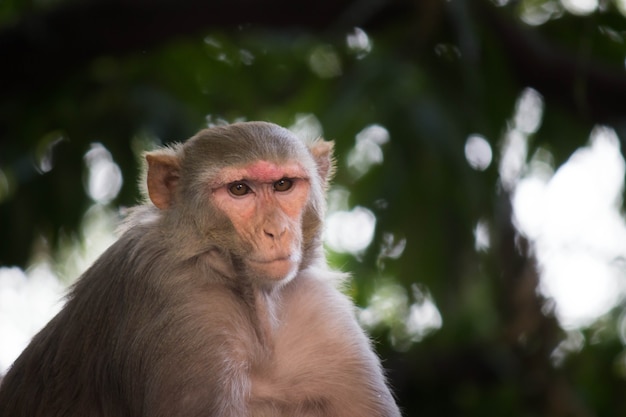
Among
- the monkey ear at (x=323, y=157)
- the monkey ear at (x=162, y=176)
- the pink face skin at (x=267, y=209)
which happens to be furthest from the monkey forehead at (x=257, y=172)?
the monkey ear at (x=323, y=157)

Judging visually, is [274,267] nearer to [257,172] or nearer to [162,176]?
[257,172]

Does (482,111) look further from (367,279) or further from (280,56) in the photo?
(280,56)

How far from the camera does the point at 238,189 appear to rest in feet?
19.7

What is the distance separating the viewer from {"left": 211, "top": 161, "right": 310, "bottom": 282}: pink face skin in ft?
19.0

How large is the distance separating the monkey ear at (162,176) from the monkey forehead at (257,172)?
0.36 m

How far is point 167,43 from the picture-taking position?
1095 cm

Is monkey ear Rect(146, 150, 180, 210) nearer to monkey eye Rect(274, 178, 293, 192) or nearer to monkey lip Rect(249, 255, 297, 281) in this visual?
monkey eye Rect(274, 178, 293, 192)

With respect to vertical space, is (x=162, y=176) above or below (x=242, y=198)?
above

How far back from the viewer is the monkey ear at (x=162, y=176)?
6.24 metres

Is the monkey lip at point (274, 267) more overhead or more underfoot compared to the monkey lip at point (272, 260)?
more underfoot

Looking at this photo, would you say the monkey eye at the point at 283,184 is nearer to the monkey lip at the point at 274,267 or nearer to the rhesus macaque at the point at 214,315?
the rhesus macaque at the point at 214,315

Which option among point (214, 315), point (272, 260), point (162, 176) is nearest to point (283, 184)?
point (272, 260)

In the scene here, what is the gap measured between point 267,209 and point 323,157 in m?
0.93

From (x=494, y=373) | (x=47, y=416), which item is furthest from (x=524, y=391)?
(x=47, y=416)
